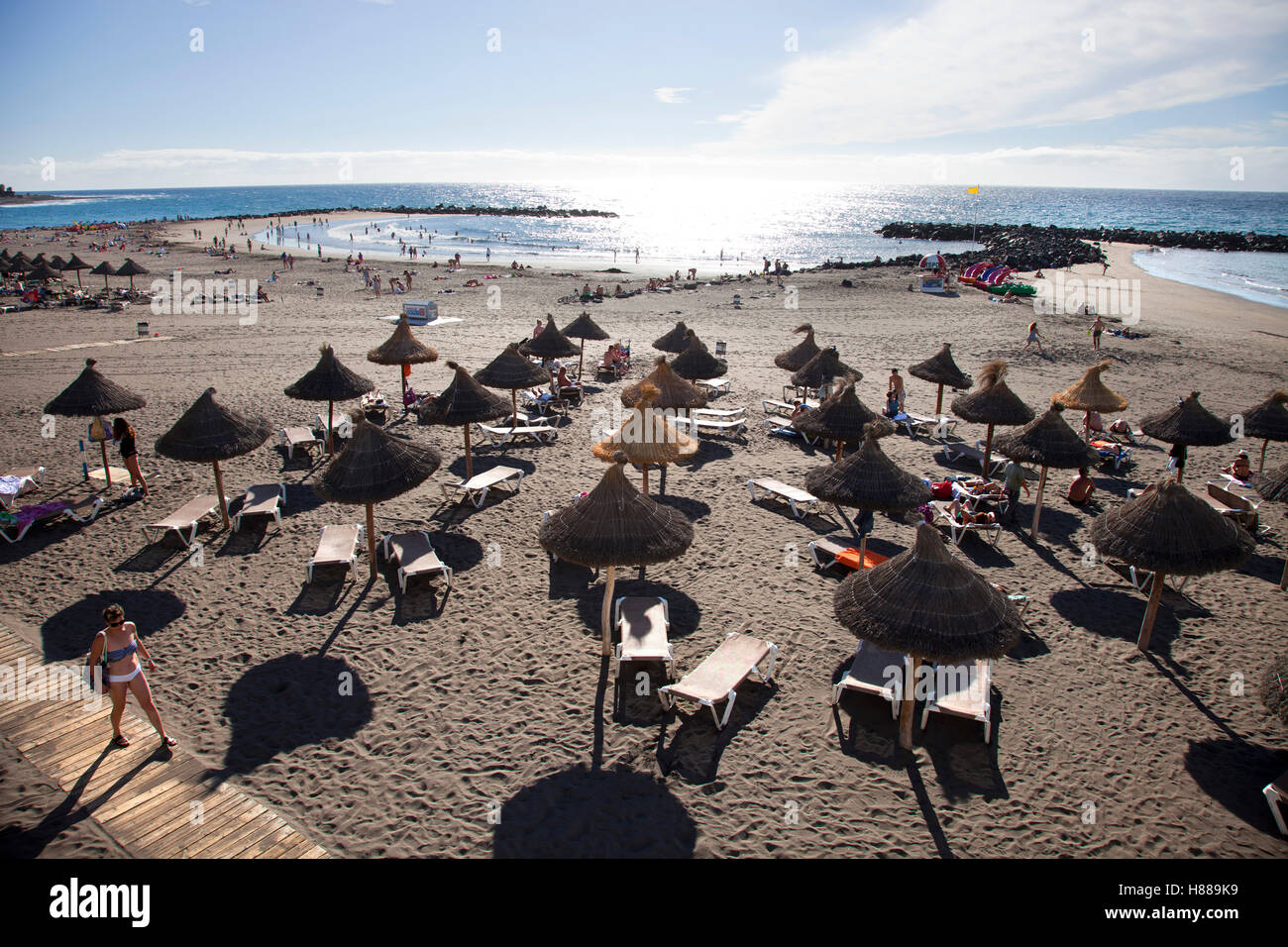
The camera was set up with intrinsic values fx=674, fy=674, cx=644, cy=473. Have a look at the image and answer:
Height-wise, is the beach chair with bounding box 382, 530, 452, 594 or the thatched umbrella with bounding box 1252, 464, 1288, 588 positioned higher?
the thatched umbrella with bounding box 1252, 464, 1288, 588

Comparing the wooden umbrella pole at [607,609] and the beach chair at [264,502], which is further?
the beach chair at [264,502]

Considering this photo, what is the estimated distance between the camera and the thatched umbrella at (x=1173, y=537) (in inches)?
293

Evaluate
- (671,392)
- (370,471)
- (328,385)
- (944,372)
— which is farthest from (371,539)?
(944,372)

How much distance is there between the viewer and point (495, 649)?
8.22 meters

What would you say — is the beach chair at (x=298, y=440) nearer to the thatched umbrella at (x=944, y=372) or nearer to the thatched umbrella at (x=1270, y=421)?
the thatched umbrella at (x=944, y=372)

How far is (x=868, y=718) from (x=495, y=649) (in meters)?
4.37

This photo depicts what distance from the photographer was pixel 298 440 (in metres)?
13.8

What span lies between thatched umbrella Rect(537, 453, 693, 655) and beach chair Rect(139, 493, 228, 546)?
6491 mm

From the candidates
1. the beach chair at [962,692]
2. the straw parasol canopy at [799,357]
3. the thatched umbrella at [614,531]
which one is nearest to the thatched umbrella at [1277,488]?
the beach chair at [962,692]

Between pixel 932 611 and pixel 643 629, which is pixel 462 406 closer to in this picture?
pixel 643 629

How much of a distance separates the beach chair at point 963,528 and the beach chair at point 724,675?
486 cm

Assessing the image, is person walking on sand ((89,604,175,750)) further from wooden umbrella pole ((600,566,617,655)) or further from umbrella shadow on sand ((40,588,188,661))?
wooden umbrella pole ((600,566,617,655))

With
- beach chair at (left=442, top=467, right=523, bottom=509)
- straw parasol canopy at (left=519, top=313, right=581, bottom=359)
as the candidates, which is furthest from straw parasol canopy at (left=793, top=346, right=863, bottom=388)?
beach chair at (left=442, top=467, right=523, bottom=509)

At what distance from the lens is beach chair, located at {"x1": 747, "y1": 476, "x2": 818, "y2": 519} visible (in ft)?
39.3
